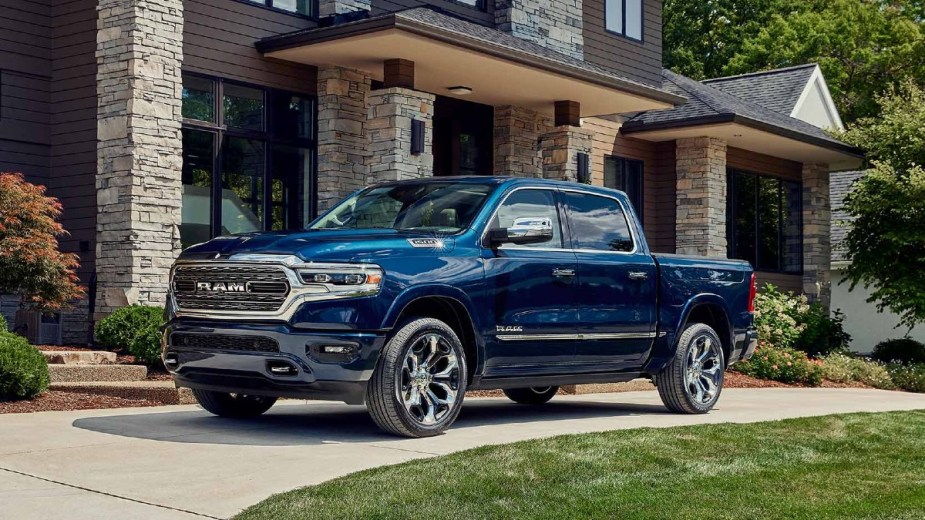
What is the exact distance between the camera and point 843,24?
151 ft

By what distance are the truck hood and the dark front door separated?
12.2m

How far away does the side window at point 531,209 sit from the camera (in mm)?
9625

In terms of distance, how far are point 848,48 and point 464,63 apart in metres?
31.8

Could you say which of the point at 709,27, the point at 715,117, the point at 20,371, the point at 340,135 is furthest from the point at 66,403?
the point at 709,27

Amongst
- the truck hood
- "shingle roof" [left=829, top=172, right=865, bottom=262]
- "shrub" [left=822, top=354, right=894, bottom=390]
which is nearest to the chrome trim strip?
the truck hood

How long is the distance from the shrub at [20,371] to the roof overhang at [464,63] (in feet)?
22.6

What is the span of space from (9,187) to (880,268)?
58.8 feet

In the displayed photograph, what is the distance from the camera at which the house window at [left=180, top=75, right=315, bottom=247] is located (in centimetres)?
1666

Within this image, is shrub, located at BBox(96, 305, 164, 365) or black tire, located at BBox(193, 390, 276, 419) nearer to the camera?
black tire, located at BBox(193, 390, 276, 419)

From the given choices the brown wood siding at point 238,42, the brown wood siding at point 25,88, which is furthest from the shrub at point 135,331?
the brown wood siding at point 238,42

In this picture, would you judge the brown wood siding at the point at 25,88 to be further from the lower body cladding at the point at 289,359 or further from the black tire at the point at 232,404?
the lower body cladding at the point at 289,359

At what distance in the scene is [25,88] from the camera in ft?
54.0

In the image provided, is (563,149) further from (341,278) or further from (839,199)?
(839,199)

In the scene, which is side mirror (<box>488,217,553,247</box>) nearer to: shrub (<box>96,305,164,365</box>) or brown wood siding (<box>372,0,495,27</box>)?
shrub (<box>96,305,164,365</box>)
